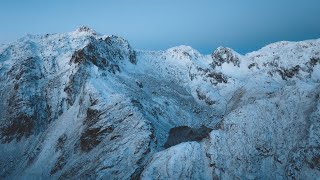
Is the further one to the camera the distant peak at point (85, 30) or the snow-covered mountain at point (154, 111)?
the distant peak at point (85, 30)

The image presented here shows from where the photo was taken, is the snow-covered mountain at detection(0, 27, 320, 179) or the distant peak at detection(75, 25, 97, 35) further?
the distant peak at detection(75, 25, 97, 35)

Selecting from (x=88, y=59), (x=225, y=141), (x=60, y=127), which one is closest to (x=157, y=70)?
(x=88, y=59)

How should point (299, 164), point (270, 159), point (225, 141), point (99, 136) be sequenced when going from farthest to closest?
point (99, 136) < point (225, 141) < point (270, 159) < point (299, 164)

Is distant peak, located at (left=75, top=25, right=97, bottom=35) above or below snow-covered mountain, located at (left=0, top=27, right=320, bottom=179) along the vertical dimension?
above

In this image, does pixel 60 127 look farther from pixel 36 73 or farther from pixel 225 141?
pixel 225 141

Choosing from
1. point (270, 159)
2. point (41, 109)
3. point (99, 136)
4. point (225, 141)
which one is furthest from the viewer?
point (41, 109)

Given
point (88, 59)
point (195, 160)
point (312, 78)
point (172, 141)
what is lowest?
point (312, 78)

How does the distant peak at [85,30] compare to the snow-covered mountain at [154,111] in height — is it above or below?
above

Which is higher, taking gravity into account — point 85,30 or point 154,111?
point 85,30
